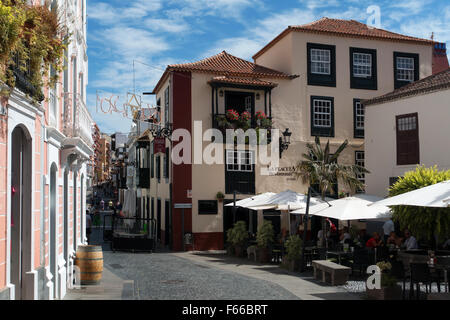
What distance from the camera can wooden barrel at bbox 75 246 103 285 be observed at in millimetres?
13609

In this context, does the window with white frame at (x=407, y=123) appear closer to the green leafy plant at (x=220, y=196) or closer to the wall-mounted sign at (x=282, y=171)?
the wall-mounted sign at (x=282, y=171)

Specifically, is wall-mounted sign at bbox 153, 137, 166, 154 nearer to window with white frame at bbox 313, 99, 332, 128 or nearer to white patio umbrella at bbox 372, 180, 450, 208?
window with white frame at bbox 313, 99, 332, 128

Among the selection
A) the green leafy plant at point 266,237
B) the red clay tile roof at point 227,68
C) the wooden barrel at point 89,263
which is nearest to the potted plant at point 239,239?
the green leafy plant at point 266,237

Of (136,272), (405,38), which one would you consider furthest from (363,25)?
(136,272)

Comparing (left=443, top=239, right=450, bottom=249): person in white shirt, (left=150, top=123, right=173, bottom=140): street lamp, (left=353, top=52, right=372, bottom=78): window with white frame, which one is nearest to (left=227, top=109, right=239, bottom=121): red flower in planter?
(left=150, top=123, right=173, bottom=140): street lamp

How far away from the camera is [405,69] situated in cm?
2927

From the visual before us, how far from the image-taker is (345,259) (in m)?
16.0

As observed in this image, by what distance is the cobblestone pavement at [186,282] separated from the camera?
1241cm

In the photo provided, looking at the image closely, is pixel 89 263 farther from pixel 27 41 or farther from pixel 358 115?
pixel 358 115

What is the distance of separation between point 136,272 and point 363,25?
68.5ft

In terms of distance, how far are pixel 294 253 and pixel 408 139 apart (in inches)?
326

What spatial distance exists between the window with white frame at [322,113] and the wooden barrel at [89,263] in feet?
55.5

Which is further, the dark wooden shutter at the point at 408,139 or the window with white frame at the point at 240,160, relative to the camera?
the window with white frame at the point at 240,160
